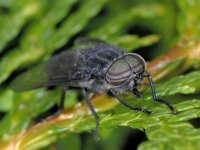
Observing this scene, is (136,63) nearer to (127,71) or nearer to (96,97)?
(127,71)

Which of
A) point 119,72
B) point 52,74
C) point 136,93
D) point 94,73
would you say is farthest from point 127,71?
point 52,74

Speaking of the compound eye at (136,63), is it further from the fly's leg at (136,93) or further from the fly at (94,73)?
the fly's leg at (136,93)

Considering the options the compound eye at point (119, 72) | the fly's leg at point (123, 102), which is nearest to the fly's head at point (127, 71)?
the compound eye at point (119, 72)

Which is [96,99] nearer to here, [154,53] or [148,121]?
[148,121]

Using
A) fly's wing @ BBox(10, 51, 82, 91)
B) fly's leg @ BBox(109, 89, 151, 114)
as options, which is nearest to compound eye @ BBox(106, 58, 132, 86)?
fly's leg @ BBox(109, 89, 151, 114)

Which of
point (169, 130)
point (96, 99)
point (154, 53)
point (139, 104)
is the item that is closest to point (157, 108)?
point (139, 104)
